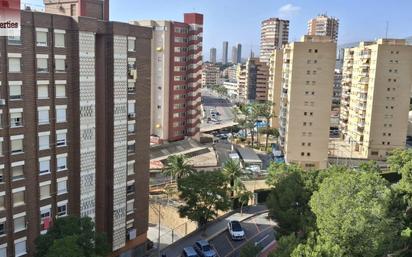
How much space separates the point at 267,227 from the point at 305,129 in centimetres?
3432

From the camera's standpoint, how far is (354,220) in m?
30.5

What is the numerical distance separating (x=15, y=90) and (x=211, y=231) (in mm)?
27137

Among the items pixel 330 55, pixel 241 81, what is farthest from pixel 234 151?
pixel 241 81

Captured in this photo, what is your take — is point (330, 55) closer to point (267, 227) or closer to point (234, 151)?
point (234, 151)

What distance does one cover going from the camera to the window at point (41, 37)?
3138 cm

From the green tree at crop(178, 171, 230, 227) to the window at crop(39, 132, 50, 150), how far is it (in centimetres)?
1642

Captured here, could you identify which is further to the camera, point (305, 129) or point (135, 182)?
point (305, 129)

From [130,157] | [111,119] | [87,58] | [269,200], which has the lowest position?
[269,200]

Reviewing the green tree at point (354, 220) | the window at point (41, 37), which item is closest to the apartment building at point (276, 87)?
the green tree at point (354, 220)

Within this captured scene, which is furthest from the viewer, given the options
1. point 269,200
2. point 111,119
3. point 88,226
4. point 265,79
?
point 265,79

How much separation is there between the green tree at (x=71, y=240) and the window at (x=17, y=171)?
4.55m

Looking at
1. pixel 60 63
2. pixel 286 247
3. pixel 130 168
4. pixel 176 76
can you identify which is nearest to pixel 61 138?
pixel 60 63

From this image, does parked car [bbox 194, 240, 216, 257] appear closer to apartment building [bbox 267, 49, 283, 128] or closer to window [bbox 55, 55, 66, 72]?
window [bbox 55, 55, 66, 72]

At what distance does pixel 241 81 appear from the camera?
196m
